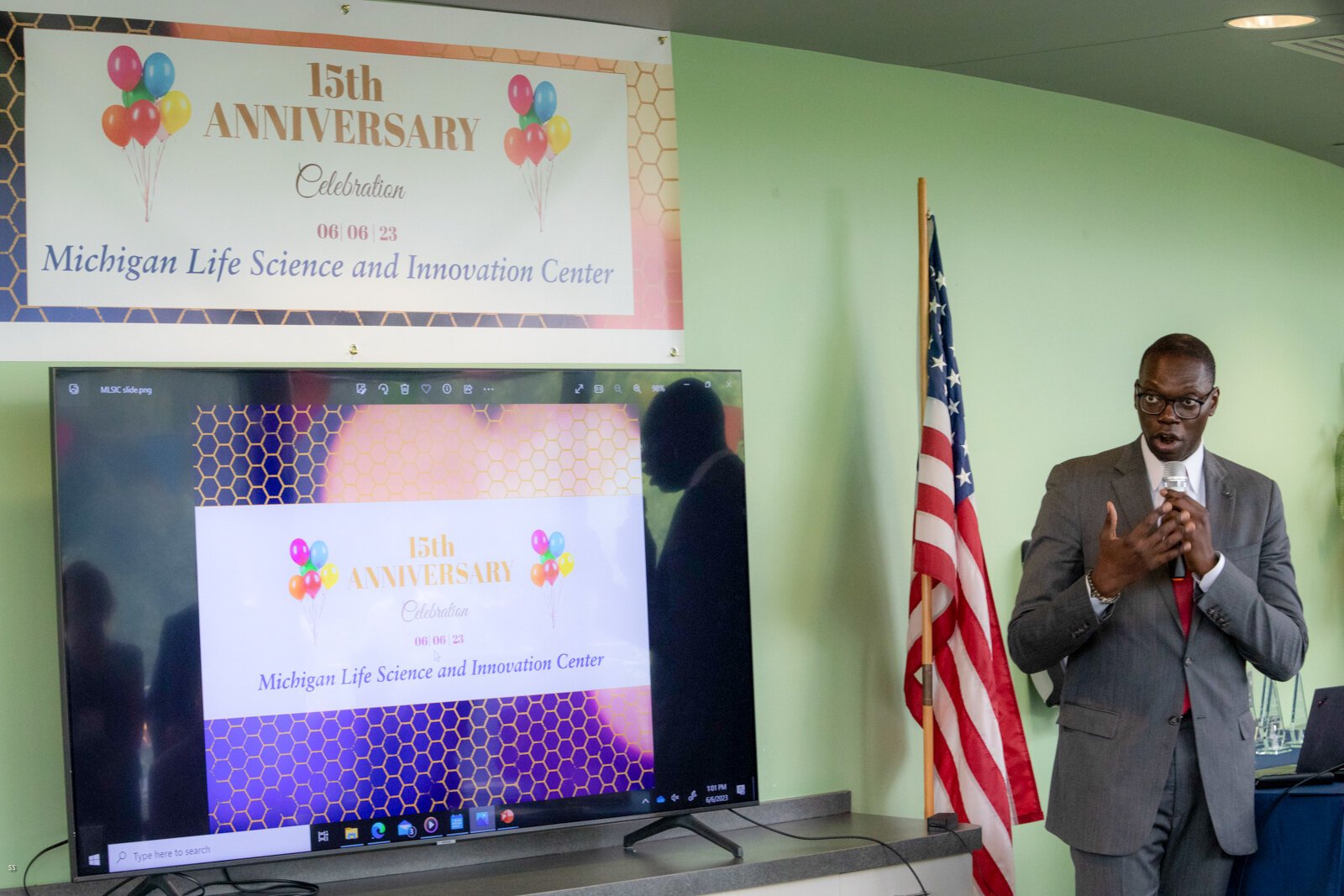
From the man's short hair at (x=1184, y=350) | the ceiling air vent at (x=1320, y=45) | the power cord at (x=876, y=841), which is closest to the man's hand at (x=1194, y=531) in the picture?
the man's short hair at (x=1184, y=350)

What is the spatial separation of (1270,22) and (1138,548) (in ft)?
5.63

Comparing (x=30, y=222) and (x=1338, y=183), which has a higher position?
(x=1338, y=183)

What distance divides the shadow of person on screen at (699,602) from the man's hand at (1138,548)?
828mm

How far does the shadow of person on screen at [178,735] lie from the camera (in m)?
2.66

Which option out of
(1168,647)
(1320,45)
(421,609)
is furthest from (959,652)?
(1320,45)

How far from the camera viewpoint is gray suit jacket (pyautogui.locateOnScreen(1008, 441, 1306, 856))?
2803 mm

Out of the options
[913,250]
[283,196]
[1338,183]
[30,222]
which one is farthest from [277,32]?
[1338,183]

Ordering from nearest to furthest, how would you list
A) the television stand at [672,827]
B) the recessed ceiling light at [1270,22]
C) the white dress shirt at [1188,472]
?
1. the white dress shirt at [1188,472]
2. the television stand at [672,827]
3. the recessed ceiling light at [1270,22]

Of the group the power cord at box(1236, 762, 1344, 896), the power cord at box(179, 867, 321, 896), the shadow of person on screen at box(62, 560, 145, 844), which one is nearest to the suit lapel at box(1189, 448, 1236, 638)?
the power cord at box(1236, 762, 1344, 896)

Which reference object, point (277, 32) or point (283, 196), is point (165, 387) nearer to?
point (283, 196)

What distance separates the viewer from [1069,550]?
3.00m

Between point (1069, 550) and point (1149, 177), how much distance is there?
1973 mm

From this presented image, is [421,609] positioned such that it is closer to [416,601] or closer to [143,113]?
[416,601]

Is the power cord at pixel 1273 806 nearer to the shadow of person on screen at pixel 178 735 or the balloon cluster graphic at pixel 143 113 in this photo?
the shadow of person on screen at pixel 178 735
